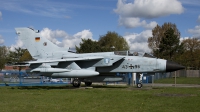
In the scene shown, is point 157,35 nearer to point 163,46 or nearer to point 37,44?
point 163,46

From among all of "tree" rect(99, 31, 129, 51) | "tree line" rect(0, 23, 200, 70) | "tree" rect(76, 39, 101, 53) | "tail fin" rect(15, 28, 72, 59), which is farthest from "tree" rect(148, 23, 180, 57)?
"tail fin" rect(15, 28, 72, 59)

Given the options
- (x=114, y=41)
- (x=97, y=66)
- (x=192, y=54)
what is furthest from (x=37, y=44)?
(x=192, y=54)

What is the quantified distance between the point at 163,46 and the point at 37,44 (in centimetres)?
4153

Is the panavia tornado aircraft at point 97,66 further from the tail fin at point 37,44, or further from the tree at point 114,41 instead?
the tree at point 114,41

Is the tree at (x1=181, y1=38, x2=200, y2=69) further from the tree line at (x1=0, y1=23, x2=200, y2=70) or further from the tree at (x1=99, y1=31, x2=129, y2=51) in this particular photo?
the tree at (x1=99, y1=31, x2=129, y2=51)

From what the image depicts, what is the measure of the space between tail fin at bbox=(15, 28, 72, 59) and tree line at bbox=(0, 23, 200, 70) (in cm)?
2874

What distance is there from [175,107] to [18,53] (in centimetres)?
8551

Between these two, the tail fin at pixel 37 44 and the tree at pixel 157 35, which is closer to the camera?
the tail fin at pixel 37 44

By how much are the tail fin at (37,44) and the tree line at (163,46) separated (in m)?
28.7

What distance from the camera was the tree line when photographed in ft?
194

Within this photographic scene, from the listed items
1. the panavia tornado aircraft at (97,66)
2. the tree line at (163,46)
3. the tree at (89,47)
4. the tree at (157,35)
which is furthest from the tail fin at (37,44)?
the tree at (157,35)

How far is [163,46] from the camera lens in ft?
194

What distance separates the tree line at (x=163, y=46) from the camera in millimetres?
59094

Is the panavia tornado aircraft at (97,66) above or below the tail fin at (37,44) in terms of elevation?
below
